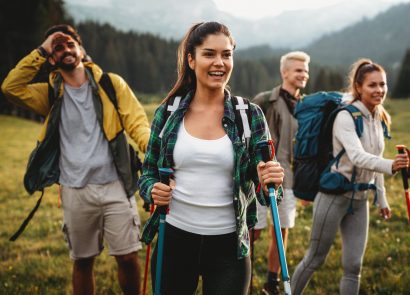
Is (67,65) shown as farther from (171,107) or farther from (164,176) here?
(164,176)

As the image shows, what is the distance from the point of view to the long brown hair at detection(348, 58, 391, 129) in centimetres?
485

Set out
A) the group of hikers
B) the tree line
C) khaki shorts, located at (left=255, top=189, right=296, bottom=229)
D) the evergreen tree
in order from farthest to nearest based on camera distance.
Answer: the tree line, the evergreen tree, khaki shorts, located at (left=255, top=189, right=296, bottom=229), the group of hikers

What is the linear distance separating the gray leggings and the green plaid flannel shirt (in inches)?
64.8

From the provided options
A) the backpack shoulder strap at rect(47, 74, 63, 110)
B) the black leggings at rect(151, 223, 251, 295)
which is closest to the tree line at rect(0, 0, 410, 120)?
the backpack shoulder strap at rect(47, 74, 63, 110)

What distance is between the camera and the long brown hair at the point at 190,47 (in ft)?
10.9

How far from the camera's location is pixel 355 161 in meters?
4.41

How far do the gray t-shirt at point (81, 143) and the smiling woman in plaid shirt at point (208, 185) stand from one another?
160 cm

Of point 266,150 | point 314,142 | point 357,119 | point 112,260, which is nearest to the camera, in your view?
point 266,150

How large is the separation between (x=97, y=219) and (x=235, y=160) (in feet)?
8.15

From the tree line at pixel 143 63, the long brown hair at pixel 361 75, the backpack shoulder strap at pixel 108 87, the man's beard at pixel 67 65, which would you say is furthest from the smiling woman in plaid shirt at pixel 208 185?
the tree line at pixel 143 63

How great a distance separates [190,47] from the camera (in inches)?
136

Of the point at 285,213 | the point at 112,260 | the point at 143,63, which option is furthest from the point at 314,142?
the point at 143,63

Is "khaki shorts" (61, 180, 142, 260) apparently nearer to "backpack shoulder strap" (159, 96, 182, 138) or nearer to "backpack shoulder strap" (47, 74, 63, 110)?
"backpack shoulder strap" (47, 74, 63, 110)

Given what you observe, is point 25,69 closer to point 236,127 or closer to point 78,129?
point 78,129
